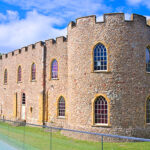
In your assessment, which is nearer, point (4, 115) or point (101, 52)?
point (101, 52)

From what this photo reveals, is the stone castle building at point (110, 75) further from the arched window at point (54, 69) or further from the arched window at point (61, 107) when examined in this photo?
the arched window at point (54, 69)

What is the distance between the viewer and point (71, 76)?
1823 cm

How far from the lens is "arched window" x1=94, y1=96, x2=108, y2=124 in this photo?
16.2 meters

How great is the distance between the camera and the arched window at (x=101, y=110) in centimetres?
1617

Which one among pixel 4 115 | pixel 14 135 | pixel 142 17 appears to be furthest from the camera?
pixel 4 115

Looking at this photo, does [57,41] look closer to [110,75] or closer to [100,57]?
[100,57]

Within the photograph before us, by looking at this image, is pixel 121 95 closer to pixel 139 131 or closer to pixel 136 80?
pixel 136 80

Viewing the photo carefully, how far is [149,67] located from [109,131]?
602 cm

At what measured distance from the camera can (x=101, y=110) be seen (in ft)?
53.5

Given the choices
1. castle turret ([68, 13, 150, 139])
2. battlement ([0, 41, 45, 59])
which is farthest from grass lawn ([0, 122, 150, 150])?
battlement ([0, 41, 45, 59])

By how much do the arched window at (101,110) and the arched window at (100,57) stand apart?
7.50ft

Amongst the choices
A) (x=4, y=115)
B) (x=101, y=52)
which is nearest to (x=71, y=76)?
(x=101, y=52)

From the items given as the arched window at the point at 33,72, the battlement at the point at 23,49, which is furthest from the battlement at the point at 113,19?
the arched window at the point at 33,72

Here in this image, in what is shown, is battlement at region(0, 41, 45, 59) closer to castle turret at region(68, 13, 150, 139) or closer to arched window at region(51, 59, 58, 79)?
arched window at region(51, 59, 58, 79)
